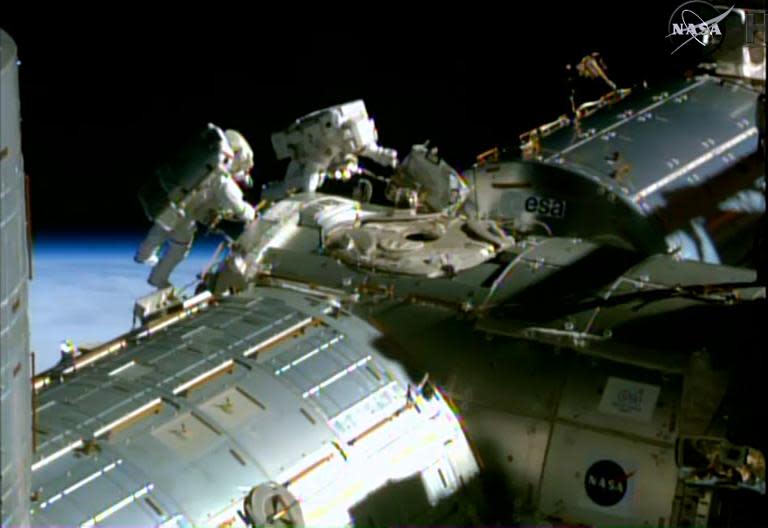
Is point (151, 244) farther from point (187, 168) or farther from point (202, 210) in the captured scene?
point (187, 168)

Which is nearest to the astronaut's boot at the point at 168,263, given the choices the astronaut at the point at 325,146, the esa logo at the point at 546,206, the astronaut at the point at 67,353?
the astronaut at the point at 325,146

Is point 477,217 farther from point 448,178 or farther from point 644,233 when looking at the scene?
point 644,233

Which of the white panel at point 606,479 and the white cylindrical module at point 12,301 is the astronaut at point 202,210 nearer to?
the white panel at point 606,479

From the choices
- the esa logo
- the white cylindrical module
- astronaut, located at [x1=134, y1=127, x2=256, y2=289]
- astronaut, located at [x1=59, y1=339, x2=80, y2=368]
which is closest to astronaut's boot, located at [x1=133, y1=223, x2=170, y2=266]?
astronaut, located at [x1=134, y1=127, x2=256, y2=289]

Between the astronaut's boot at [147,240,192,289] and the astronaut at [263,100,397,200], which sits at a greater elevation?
the astronaut at [263,100,397,200]

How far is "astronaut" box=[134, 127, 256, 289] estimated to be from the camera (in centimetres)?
1296

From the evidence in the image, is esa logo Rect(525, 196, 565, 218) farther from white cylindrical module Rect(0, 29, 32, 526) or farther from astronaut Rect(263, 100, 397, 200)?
white cylindrical module Rect(0, 29, 32, 526)

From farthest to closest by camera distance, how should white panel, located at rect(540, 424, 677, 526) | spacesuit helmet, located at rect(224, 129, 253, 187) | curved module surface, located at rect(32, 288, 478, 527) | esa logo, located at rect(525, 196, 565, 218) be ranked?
1. spacesuit helmet, located at rect(224, 129, 253, 187)
2. esa logo, located at rect(525, 196, 565, 218)
3. white panel, located at rect(540, 424, 677, 526)
4. curved module surface, located at rect(32, 288, 478, 527)

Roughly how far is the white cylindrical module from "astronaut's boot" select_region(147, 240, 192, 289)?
6796 millimetres

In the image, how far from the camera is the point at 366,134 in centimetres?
1420

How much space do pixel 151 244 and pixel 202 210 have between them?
0.62 metres

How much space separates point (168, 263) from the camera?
1352 centimetres

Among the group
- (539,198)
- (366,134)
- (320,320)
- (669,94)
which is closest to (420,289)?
(320,320)

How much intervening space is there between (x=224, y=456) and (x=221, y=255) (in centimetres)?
324
